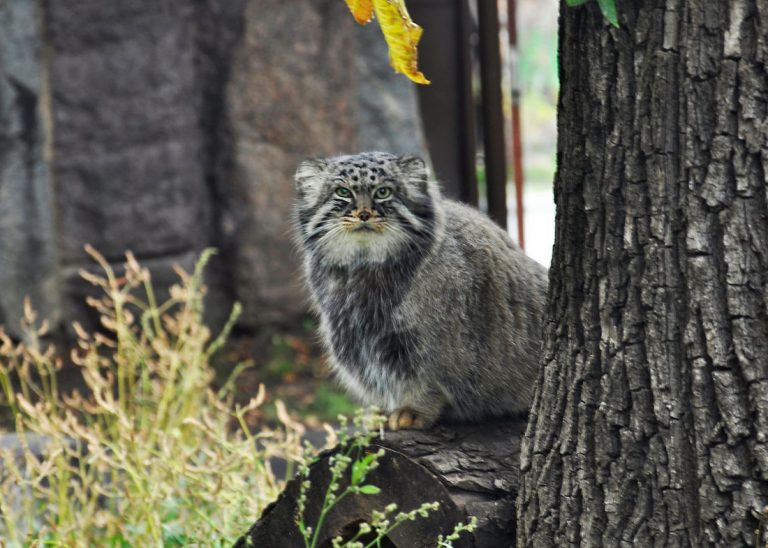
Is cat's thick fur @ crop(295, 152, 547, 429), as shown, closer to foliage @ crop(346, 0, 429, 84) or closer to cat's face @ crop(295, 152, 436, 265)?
cat's face @ crop(295, 152, 436, 265)

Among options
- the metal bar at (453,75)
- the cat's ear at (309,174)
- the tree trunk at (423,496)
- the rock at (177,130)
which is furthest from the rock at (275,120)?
the tree trunk at (423,496)

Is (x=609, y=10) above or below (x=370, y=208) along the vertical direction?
above

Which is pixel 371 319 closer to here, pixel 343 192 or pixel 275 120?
pixel 343 192

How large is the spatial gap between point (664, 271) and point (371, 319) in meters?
1.11

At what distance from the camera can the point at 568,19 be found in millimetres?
2391

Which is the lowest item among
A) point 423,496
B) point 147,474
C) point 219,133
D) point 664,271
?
point 147,474

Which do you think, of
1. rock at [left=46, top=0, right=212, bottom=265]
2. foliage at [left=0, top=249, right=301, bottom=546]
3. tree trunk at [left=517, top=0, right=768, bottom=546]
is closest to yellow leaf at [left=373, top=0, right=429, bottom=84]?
tree trunk at [left=517, top=0, right=768, bottom=546]

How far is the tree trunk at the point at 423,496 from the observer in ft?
9.12

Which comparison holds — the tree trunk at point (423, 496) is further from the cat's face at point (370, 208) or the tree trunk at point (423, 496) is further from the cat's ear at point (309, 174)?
the cat's ear at point (309, 174)

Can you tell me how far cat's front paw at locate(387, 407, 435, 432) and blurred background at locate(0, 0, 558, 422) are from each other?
9.23 feet

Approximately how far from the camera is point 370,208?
3.12m

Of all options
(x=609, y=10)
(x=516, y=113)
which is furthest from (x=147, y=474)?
(x=516, y=113)

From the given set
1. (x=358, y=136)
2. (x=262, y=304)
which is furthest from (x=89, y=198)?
(x=358, y=136)

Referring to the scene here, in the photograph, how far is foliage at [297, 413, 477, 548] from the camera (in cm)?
258
